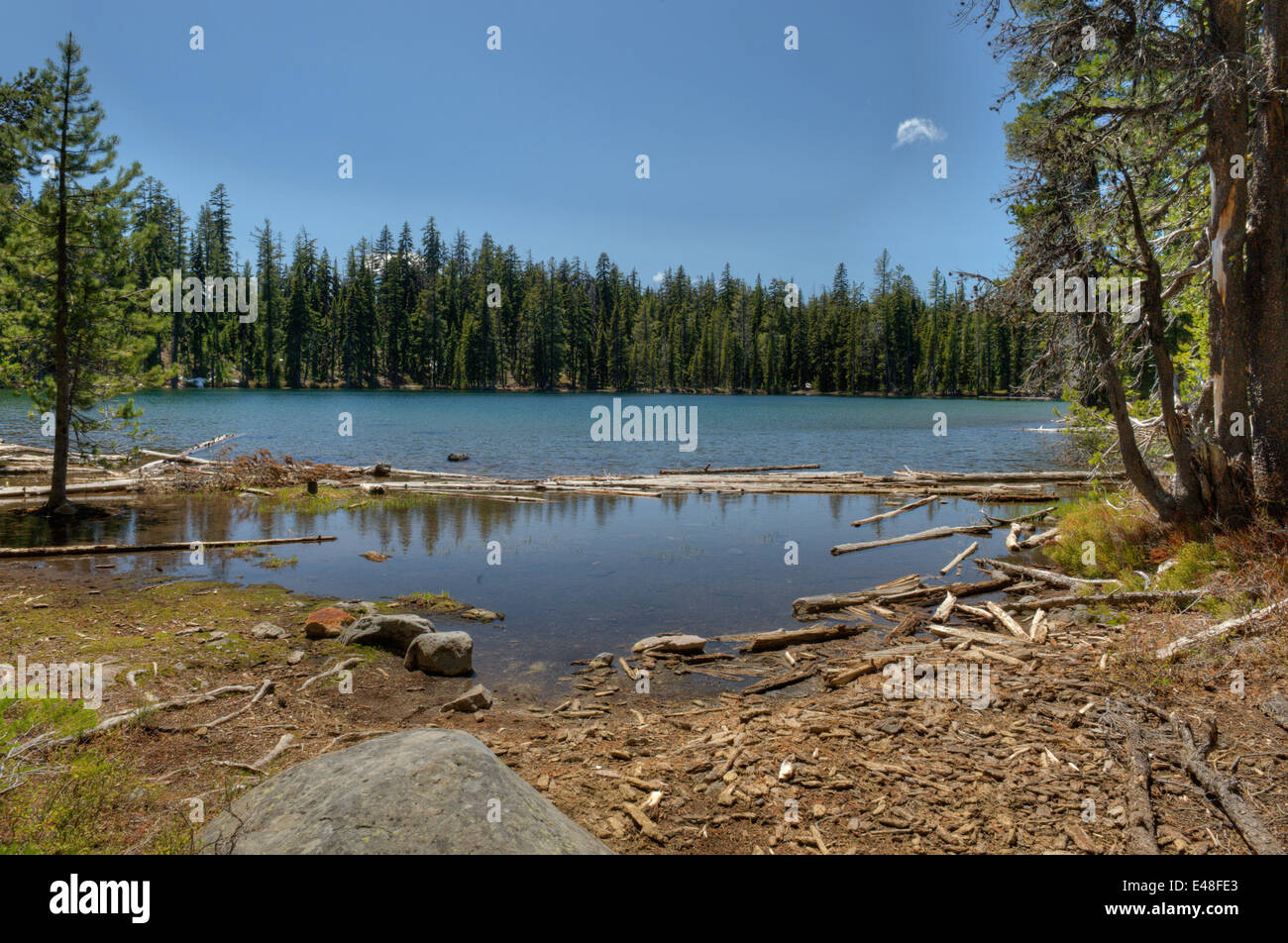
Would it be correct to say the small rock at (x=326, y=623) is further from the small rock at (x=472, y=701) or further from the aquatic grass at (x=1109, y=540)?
the aquatic grass at (x=1109, y=540)

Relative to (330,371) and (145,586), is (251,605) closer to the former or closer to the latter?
(145,586)

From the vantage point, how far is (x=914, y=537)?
1756 cm

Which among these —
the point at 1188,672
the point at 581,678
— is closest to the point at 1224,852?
the point at 1188,672

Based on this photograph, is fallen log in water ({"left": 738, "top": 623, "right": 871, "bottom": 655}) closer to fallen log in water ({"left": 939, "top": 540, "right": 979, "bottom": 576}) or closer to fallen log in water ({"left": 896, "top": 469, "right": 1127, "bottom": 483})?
fallen log in water ({"left": 939, "top": 540, "right": 979, "bottom": 576})

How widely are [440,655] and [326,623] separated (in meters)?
2.42

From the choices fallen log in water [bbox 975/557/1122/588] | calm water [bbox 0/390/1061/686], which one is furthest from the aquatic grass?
calm water [bbox 0/390/1061/686]

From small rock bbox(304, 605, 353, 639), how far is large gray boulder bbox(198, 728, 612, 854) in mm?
5891

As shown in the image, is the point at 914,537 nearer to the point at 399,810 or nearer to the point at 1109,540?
the point at 1109,540

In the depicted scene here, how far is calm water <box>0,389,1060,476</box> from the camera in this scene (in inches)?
1432

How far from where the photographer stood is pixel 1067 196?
36.9 feet

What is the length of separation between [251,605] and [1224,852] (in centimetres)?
1257

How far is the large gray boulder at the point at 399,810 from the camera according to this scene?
3764 millimetres

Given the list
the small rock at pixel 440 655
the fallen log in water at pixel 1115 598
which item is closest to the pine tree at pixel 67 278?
the small rock at pixel 440 655

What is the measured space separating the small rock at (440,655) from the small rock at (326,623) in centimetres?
168
